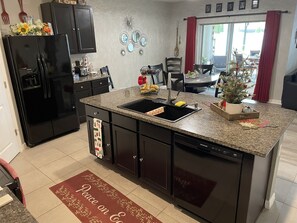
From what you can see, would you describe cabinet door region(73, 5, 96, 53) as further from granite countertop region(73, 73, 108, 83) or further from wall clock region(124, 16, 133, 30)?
wall clock region(124, 16, 133, 30)

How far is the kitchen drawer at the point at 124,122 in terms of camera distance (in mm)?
2293

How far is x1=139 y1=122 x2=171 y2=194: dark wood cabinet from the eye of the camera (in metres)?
2.07

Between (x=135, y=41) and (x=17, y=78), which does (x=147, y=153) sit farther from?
(x=135, y=41)

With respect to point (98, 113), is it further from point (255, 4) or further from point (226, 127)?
point (255, 4)

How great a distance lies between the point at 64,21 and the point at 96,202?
10.8 feet

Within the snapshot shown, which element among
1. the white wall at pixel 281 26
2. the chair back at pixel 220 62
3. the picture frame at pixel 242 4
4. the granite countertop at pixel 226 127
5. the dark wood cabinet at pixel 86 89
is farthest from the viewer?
the chair back at pixel 220 62

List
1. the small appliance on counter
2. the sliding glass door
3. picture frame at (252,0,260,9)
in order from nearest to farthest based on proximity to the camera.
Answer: the small appliance on counter, picture frame at (252,0,260,9), the sliding glass door

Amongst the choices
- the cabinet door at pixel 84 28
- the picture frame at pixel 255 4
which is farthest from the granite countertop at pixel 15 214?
the picture frame at pixel 255 4

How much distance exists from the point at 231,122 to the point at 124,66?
14.3 ft

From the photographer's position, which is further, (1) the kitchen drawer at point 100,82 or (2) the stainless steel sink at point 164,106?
(1) the kitchen drawer at point 100,82

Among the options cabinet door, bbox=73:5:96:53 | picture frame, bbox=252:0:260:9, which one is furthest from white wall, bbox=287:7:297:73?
cabinet door, bbox=73:5:96:53

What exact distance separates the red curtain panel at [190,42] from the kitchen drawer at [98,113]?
4.66 meters

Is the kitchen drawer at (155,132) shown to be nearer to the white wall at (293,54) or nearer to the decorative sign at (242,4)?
the white wall at (293,54)

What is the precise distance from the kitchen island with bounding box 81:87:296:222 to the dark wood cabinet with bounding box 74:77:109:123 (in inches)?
56.4
